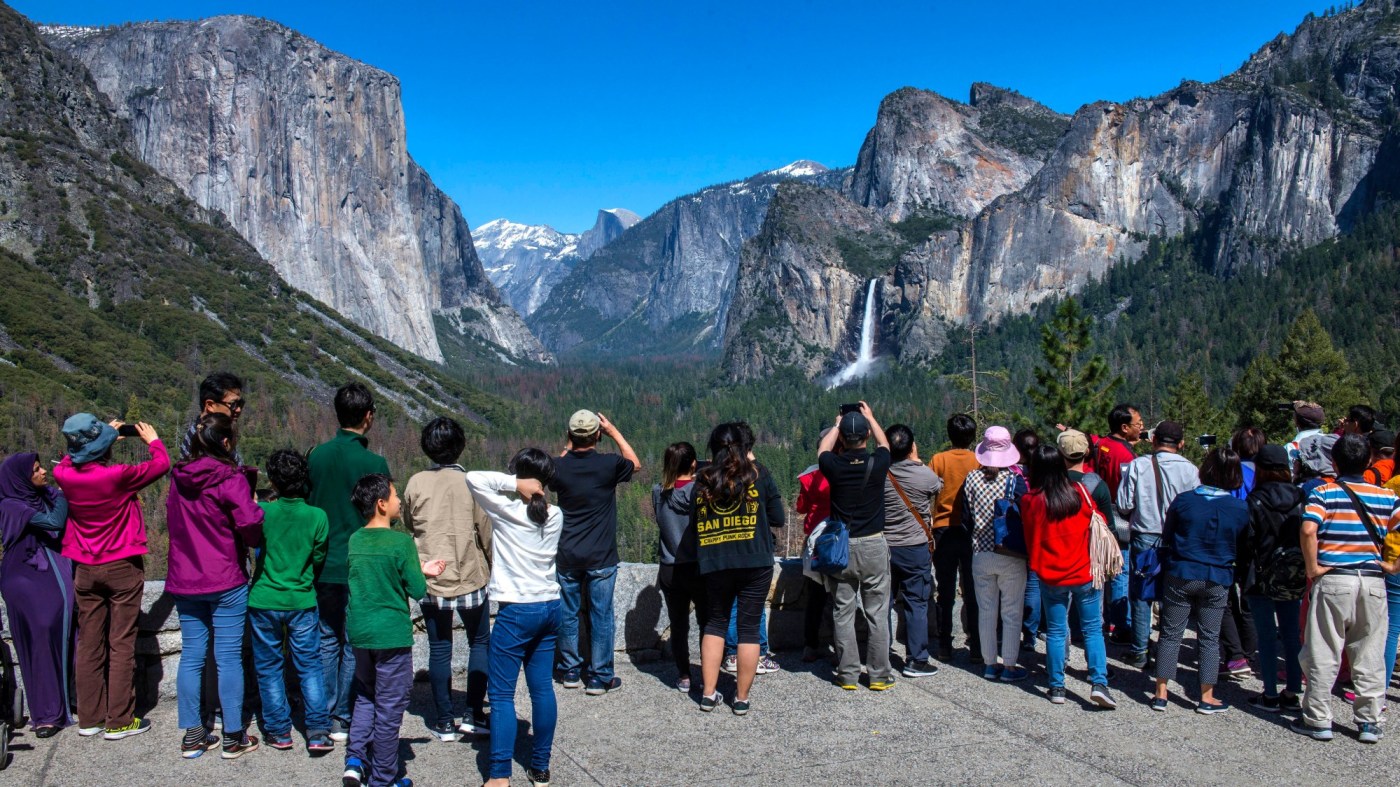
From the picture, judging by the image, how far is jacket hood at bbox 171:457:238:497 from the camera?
6.05 metres

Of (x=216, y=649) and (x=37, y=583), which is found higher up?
(x=37, y=583)

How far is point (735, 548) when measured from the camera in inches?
270

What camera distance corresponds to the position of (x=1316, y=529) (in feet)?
21.9

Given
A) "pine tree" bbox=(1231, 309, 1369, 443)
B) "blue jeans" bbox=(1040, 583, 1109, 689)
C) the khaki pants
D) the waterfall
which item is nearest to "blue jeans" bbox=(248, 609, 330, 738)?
"blue jeans" bbox=(1040, 583, 1109, 689)

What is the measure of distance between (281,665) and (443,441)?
184cm

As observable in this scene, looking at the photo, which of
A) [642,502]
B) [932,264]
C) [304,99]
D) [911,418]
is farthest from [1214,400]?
[304,99]

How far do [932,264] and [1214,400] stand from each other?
8761 cm

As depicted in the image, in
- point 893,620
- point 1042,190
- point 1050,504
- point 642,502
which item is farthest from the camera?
point 1042,190

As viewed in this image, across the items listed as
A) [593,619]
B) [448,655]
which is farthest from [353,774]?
[593,619]

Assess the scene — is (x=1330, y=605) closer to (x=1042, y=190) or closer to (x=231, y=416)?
(x=231, y=416)

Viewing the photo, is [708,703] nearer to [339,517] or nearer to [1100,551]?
[339,517]

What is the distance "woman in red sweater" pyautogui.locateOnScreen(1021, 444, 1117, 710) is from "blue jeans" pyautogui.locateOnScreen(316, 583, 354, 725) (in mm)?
5045

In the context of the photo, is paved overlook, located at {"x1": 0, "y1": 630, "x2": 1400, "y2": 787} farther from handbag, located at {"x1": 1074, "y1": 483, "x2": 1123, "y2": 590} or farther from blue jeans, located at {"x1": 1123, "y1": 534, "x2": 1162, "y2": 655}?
handbag, located at {"x1": 1074, "y1": 483, "x2": 1123, "y2": 590}

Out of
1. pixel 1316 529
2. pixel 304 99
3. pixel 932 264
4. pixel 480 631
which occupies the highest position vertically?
pixel 304 99
